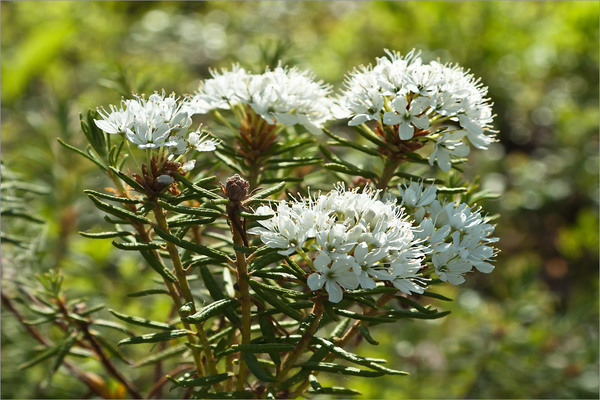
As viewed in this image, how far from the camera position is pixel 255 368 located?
114 cm

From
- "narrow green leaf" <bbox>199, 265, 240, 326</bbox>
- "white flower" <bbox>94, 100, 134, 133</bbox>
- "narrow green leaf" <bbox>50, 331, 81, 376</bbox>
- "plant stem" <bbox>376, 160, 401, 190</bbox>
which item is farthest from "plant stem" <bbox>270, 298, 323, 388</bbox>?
"narrow green leaf" <bbox>50, 331, 81, 376</bbox>

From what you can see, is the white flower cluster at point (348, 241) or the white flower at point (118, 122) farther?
the white flower at point (118, 122)

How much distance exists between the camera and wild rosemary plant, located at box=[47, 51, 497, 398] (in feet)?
3.50

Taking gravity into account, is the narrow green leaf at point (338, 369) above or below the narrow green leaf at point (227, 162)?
below

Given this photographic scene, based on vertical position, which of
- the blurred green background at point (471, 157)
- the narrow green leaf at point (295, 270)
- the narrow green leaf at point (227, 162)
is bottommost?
the narrow green leaf at point (295, 270)

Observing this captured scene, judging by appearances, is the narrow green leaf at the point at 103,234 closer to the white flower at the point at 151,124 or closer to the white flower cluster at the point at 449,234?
the white flower at the point at 151,124

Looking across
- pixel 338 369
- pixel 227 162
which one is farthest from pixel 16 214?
pixel 338 369

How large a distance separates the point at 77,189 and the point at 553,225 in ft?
9.74

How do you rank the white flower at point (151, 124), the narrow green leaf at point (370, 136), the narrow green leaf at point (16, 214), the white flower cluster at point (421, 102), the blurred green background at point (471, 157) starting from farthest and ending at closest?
1. the blurred green background at point (471, 157)
2. the narrow green leaf at point (16, 214)
3. the narrow green leaf at point (370, 136)
4. the white flower cluster at point (421, 102)
5. the white flower at point (151, 124)

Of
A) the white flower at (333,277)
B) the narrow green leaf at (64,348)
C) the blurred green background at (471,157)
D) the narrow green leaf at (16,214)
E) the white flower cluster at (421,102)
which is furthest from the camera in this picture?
the blurred green background at (471,157)

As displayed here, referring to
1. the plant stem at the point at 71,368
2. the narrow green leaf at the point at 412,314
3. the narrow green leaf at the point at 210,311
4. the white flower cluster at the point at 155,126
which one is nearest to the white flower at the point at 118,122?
the white flower cluster at the point at 155,126

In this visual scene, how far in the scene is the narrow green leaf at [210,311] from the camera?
105 cm

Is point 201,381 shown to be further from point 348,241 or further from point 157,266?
point 348,241

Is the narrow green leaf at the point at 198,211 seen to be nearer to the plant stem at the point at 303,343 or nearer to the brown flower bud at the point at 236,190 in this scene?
the brown flower bud at the point at 236,190
